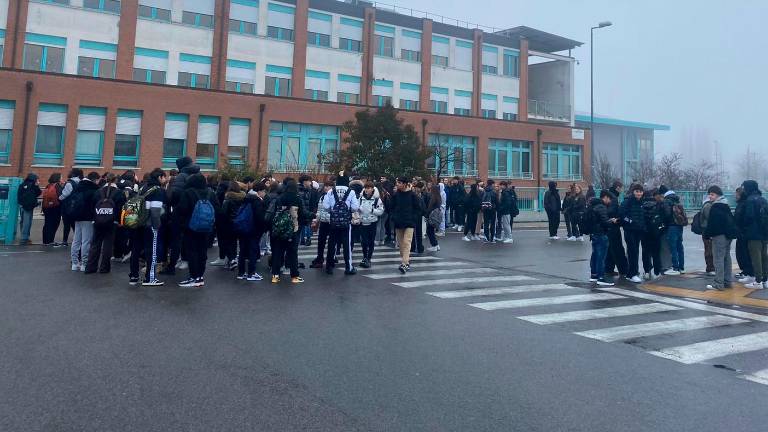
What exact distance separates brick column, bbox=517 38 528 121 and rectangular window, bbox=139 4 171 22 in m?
28.8

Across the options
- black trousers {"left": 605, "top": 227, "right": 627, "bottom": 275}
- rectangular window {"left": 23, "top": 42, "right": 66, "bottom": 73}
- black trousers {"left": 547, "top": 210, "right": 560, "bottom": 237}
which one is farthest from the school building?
black trousers {"left": 605, "top": 227, "right": 627, "bottom": 275}

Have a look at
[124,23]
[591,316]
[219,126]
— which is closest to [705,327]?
[591,316]

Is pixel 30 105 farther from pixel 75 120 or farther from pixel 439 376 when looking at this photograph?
pixel 439 376

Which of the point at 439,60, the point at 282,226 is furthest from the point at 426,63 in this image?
the point at 282,226

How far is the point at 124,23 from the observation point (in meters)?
31.8

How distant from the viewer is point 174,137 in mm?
31719

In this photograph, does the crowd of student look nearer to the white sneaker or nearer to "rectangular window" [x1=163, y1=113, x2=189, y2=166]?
the white sneaker

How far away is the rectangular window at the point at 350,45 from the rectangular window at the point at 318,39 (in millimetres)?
983

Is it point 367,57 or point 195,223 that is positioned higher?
point 367,57

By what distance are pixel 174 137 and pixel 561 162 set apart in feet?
103

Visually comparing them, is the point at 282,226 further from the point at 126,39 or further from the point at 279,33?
the point at 279,33

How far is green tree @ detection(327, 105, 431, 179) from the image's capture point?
86.0ft

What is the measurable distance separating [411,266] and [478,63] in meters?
36.2

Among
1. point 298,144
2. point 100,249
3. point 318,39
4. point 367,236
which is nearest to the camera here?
point 100,249
